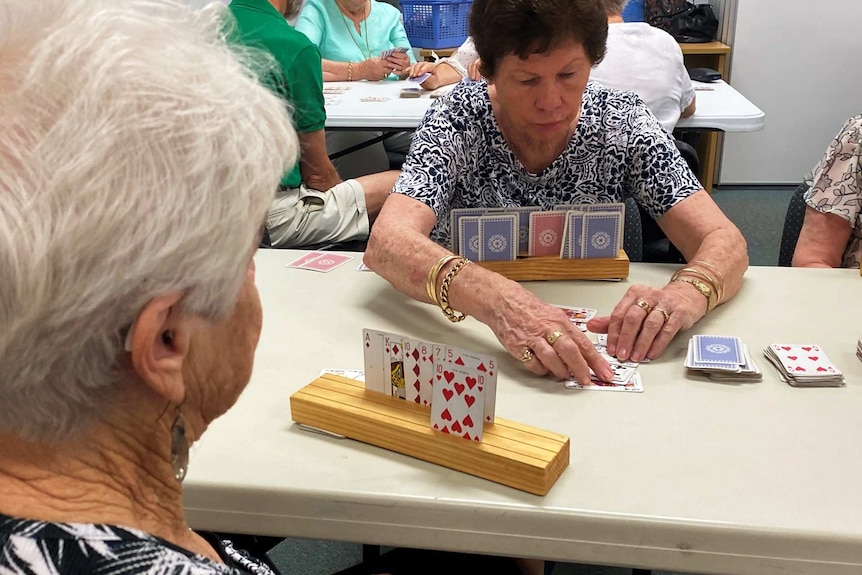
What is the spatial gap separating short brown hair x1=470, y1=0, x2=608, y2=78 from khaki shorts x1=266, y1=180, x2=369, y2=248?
1.17 metres

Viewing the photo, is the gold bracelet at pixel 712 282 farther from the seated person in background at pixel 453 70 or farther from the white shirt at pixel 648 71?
the seated person in background at pixel 453 70

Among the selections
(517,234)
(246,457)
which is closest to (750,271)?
(517,234)

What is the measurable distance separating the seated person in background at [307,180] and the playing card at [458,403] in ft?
5.23

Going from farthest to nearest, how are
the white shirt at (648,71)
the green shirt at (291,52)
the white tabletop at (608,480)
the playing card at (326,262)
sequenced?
the white shirt at (648,71)
the green shirt at (291,52)
the playing card at (326,262)
the white tabletop at (608,480)

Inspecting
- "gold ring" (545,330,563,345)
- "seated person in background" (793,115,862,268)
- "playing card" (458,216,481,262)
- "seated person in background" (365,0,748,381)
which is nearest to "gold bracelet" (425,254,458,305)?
"seated person in background" (365,0,748,381)

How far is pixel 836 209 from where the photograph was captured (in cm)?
204

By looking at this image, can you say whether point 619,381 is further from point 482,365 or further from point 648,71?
point 648,71

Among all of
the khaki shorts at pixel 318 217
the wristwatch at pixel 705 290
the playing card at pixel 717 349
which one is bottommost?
the khaki shorts at pixel 318 217

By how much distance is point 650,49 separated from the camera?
3.05m

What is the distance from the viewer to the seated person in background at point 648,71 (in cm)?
300

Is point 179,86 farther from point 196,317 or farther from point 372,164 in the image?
point 372,164

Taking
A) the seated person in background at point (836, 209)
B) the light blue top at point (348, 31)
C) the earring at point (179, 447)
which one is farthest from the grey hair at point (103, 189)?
the light blue top at point (348, 31)

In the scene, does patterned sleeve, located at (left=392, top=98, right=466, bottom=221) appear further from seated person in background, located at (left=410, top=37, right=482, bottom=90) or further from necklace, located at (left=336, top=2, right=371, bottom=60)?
necklace, located at (left=336, top=2, right=371, bottom=60)

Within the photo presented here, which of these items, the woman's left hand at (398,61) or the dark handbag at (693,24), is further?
the dark handbag at (693,24)
